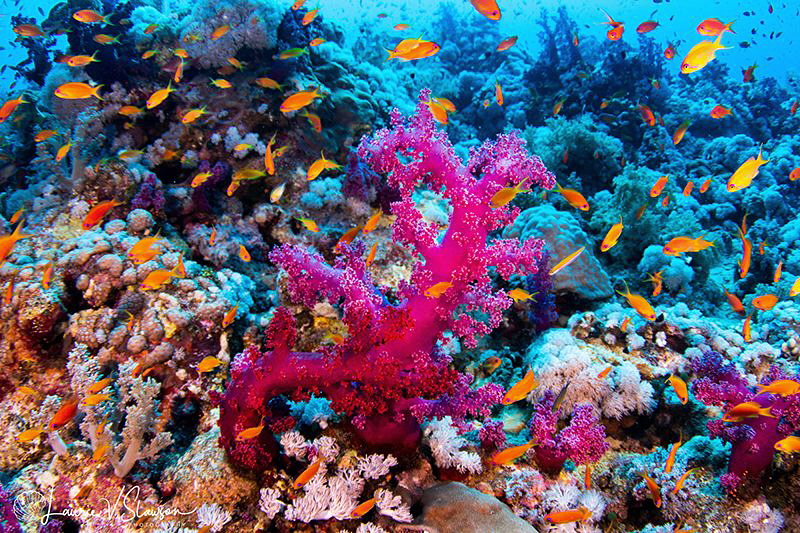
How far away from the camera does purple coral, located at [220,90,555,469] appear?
2.63 metres

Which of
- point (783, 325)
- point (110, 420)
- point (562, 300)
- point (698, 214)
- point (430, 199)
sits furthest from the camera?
point (698, 214)

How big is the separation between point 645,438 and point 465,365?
6.39 ft

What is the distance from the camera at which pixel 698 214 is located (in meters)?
9.24

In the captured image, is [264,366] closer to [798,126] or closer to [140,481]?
[140,481]

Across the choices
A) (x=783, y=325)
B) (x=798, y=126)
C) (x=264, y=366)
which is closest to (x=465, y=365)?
(x=264, y=366)

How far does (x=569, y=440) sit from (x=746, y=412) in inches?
46.0

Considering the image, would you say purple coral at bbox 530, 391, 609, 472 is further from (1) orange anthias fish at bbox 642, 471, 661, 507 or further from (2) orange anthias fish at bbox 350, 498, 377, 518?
(2) orange anthias fish at bbox 350, 498, 377, 518

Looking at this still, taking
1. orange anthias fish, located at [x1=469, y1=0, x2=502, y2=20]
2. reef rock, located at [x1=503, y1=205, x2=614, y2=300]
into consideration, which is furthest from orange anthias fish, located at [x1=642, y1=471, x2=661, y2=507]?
orange anthias fish, located at [x1=469, y1=0, x2=502, y2=20]

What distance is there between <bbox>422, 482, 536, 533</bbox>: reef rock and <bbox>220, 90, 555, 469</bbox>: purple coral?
0.51 m

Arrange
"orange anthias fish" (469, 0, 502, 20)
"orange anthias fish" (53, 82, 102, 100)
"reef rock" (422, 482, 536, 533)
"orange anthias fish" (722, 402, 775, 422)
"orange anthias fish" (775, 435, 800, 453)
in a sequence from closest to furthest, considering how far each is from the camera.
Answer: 1. "reef rock" (422, 482, 536, 533)
2. "orange anthias fish" (775, 435, 800, 453)
3. "orange anthias fish" (722, 402, 775, 422)
4. "orange anthias fish" (469, 0, 502, 20)
5. "orange anthias fish" (53, 82, 102, 100)

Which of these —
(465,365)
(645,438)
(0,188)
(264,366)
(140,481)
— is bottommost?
(645,438)

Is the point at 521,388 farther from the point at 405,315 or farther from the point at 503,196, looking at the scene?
the point at 503,196

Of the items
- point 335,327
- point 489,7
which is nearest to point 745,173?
A: point 489,7

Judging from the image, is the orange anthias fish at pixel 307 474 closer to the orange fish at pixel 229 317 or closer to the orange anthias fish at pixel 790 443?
the orange fish at pixel 229 317
